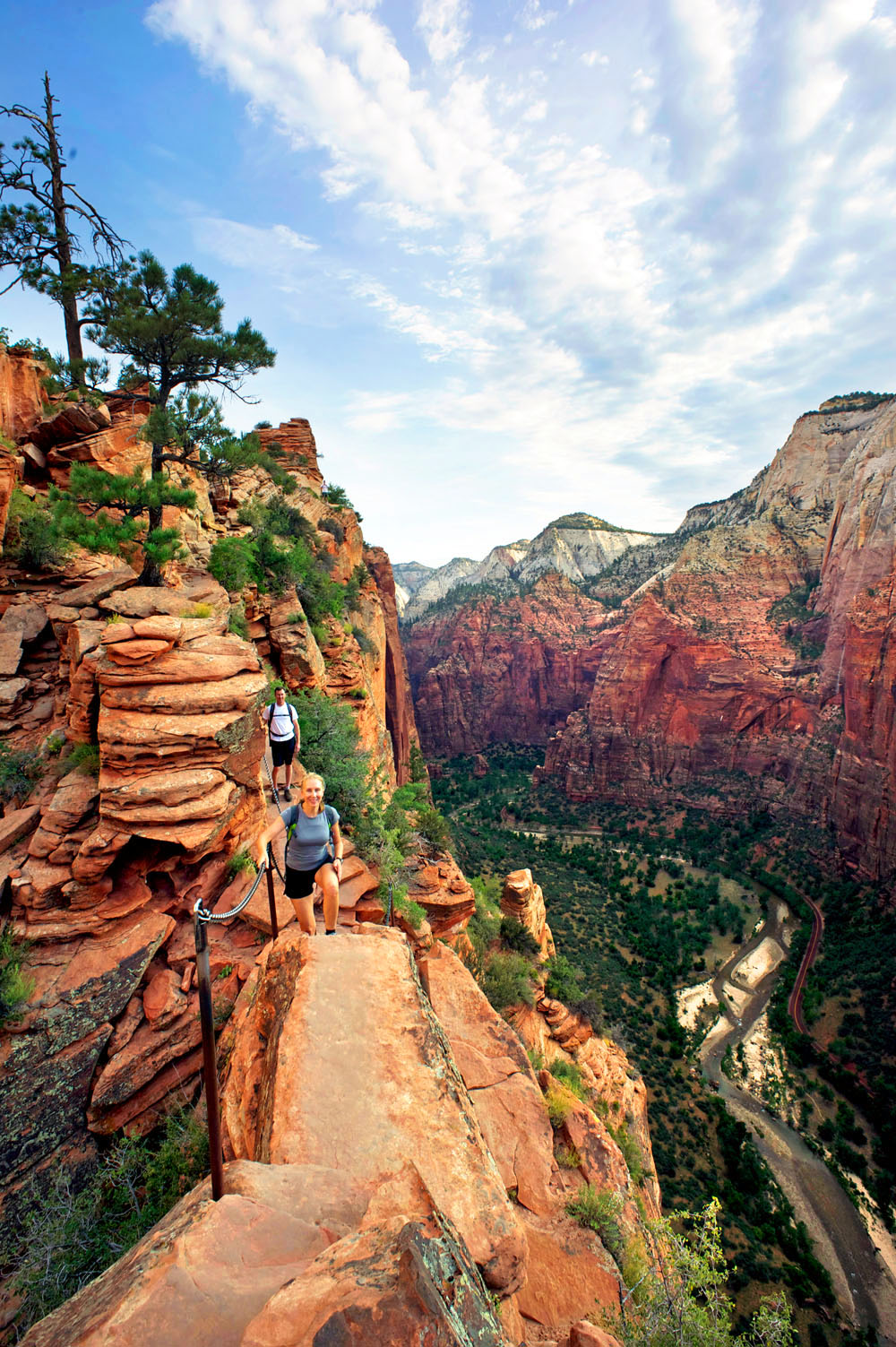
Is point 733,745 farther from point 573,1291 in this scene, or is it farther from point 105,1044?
point 105,1044

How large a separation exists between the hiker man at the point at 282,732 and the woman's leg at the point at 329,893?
309 centimetres

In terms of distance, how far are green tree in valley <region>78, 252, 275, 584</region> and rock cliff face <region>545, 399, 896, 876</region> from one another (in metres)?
41.9

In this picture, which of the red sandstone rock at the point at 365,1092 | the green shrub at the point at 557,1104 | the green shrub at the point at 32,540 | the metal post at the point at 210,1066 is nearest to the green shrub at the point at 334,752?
the red sandstone rock at the point at 365,1092

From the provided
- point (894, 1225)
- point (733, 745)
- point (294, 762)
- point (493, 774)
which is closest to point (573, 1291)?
point (294, 762)

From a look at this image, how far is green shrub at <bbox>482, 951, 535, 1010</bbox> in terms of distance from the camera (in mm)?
11343

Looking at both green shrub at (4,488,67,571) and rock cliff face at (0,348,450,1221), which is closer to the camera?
rock cliff face at (0,348,450,1221)

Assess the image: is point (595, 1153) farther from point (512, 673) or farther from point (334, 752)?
point (512, 673)

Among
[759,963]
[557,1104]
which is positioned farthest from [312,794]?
[759,963]

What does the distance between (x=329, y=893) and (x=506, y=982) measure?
8.22m

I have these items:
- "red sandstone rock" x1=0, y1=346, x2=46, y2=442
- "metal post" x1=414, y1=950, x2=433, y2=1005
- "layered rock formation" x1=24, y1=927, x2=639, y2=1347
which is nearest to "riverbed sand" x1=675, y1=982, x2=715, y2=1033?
"metal post" x1=414, y1=950, x2=433, y2=1005

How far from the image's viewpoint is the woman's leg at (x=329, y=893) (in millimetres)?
5473

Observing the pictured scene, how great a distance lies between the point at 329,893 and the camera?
5.49m

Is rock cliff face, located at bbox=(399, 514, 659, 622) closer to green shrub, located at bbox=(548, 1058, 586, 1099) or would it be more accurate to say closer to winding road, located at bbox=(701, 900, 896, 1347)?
winding road, located at bbox=(701, 900, 896, 1347)

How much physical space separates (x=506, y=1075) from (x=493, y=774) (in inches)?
2444
